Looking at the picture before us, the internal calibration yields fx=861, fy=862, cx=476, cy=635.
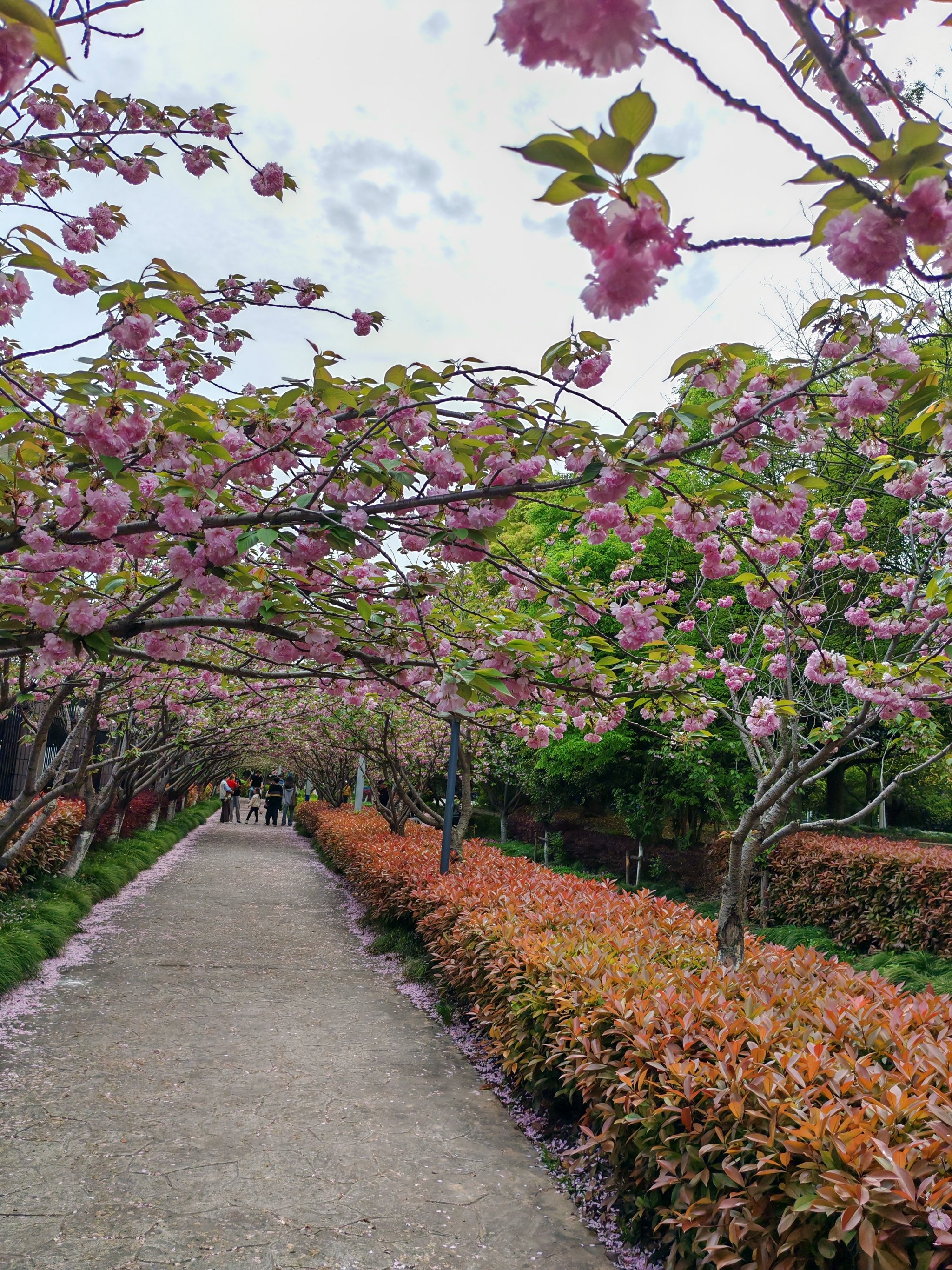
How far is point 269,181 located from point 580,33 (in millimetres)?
3308

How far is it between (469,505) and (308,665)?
111cm

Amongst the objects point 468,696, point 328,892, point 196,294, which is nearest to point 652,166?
point 196,294

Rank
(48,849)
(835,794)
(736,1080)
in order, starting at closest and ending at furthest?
(736,1080)
(48,849)
(835,794)

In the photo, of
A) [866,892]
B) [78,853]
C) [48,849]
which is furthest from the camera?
[78,853]

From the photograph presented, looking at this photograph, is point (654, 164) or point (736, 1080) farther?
point (736, 1080)

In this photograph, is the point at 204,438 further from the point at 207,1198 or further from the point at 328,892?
the point at 328,892

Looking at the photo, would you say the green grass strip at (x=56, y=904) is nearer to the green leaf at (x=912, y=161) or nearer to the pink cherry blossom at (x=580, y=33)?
the pink cherry blossom at (x=580, y=33)

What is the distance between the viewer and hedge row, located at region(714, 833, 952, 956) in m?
8.20

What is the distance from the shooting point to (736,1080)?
2.80 meters

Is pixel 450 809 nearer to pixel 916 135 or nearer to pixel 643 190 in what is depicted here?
pixel 643 190

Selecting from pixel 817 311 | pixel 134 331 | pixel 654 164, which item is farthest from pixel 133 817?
pixel 654 164

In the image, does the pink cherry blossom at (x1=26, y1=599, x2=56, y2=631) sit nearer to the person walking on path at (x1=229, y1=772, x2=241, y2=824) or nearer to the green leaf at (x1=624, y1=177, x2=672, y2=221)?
the green leaf at (x1=624, y1=177, x2=672, y2=221)

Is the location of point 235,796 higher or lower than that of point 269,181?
lower

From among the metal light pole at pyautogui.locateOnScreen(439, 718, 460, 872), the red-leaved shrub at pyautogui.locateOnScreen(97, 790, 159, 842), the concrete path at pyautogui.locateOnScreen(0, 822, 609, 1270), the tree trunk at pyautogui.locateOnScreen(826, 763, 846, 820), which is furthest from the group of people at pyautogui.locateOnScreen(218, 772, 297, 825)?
the concrete path at pyautogui.locateOnScreen(0, 822, 609, 1270)
